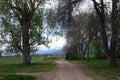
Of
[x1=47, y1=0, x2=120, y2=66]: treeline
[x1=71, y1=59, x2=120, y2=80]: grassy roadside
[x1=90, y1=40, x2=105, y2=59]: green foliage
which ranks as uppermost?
[x1=47, y1=0, x2=120, y2=66]: treeline

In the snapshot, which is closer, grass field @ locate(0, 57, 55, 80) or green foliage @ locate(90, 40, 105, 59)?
grass field @ locate(0, 57, 55, 80)

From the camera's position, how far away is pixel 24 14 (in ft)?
146

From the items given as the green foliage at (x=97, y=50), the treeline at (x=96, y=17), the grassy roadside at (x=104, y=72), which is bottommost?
the grassy roadside at (x=104, y=72)

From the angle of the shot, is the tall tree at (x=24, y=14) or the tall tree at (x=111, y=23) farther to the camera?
the tall tree at (x=24, y=14)

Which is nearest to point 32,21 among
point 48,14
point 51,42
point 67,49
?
point 51,42

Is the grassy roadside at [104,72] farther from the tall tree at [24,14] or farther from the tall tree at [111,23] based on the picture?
the tall tree at [24,14]

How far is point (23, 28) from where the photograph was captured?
42.2 metres

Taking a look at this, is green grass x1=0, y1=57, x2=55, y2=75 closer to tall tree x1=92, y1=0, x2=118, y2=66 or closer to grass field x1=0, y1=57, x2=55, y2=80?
grass field x1=0, y1=57, x2=55, y2=80

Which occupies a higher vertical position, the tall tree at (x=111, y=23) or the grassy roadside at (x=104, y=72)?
the tall tree at (x=111, y=23)

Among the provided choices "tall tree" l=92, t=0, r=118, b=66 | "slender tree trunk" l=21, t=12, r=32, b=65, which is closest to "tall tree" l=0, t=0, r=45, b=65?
"slender tree trunk" l=21, t=12, r=32, b=65

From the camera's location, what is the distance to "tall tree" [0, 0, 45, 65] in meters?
42.8

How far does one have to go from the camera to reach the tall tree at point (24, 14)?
42.8m

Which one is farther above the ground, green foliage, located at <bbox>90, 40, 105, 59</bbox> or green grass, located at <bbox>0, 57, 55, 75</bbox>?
green foliage, located at <bbox>90, 40, 105, 59</bbox>

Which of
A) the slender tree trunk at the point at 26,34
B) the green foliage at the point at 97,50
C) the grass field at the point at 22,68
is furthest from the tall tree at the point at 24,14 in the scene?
the green foliage at the point at 97,50
